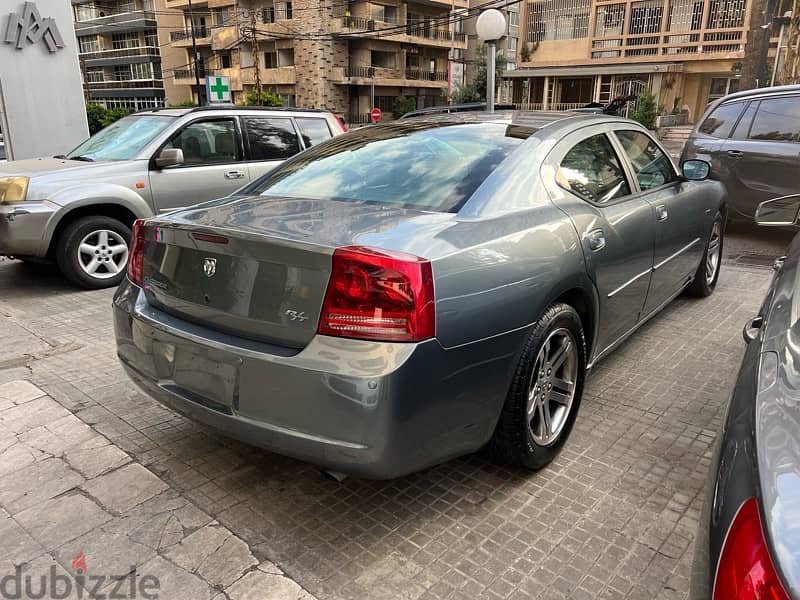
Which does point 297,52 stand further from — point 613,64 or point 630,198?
point 630,198

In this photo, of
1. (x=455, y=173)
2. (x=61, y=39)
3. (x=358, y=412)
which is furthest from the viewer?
A: (x=61, y=39)

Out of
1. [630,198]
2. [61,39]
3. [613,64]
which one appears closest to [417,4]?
[613,64]

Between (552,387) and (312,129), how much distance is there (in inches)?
206

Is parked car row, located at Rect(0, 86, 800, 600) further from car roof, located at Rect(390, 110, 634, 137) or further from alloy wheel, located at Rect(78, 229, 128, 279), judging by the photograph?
alloy wheel, located at Rect(78, 229, 128, 279)

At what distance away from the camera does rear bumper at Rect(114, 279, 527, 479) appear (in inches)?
82.0

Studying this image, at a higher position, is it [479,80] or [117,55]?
[117,55]

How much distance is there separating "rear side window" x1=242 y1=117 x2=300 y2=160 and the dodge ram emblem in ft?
15.2

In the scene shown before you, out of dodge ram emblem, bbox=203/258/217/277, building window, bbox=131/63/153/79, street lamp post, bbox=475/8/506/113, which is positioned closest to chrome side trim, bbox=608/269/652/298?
dodge ram emblem, bbox=203/258/217/277

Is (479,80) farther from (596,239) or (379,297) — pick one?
(379,297)

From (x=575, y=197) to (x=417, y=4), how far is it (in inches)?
1918

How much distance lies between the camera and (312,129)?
23.7 ft

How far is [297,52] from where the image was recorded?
42.2 m

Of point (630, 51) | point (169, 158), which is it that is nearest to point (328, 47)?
point (630, 51)

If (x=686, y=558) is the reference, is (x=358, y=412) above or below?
above
